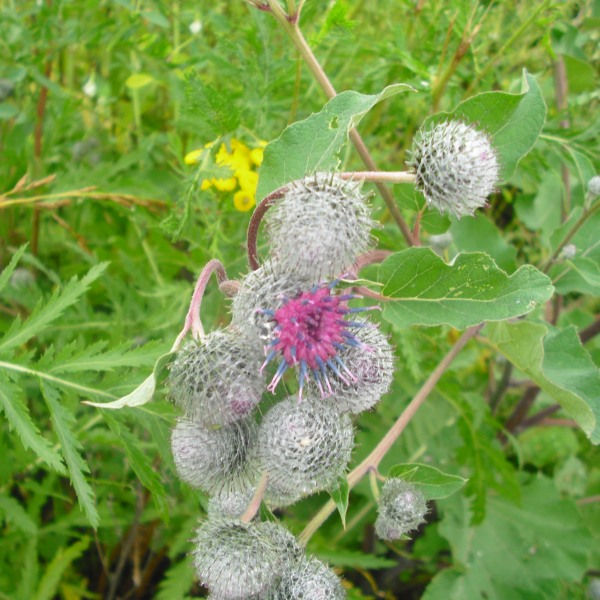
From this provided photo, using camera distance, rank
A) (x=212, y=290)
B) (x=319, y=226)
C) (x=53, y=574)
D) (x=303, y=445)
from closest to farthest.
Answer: (x=319, y=226) → (x=303, y=445) → (x=53, y=574) → (x=212, y=290)

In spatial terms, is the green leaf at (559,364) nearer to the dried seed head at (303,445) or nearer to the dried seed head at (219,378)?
the dried seed head at (303,445)

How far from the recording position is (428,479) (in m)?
1.74

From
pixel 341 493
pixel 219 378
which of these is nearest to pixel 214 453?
pixel 219 378

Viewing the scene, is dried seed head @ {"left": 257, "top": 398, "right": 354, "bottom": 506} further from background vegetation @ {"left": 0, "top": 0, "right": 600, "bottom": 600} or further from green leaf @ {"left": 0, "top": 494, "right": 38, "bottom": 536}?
green leaf @ {"left": 0, "top": 494, "right": 38, "bottom": 536}

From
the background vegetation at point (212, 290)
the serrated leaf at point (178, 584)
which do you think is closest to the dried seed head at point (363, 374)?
the background vegetation at point (212, 290)

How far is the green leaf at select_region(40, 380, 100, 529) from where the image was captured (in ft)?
5.81

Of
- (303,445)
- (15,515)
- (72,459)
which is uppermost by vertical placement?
(303,445)

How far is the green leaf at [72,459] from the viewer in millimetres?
1771

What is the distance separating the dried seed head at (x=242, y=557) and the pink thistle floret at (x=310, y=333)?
0.40 metres

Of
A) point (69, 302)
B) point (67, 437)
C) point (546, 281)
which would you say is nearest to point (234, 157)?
point (69, 302)

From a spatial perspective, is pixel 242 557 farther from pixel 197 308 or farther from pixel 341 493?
pixel 197 308

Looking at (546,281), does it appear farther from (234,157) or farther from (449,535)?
(449,535)

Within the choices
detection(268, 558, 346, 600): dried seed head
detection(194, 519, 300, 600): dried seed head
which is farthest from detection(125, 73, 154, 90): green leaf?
detection(268, 558, 346, 600): dried seed head

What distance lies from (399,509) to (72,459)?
0.91 m
